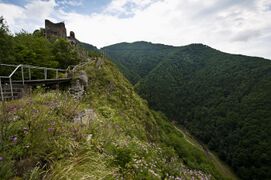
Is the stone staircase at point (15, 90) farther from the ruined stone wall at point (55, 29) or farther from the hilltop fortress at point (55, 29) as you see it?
the ruined stone wall at point (55, 29)

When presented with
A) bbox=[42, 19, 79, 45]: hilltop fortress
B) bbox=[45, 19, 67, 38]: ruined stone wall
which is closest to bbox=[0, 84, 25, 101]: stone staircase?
bbox=[42, 19, 79, 45]: hilltop fortress

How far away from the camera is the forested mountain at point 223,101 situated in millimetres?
65406

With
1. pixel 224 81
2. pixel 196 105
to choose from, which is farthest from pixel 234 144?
pixel 224 81

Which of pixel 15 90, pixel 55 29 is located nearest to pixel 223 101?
pixel 55 29

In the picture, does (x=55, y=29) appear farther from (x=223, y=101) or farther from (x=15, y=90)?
(x=223, y=101)

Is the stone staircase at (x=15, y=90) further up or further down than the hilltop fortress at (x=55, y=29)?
further down

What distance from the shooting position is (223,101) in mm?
99438

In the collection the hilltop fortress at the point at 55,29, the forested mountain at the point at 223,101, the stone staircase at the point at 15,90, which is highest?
the hilltop fortress at the point at 55,29

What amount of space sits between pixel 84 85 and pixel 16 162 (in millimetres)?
9386

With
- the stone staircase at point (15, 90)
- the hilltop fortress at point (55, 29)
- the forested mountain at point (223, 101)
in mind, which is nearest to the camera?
the stone staircase at point (15, 90)

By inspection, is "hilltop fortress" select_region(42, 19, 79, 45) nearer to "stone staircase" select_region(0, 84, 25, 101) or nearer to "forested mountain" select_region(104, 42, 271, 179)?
"stone staircase" select_region(0, 84, 25, 101)

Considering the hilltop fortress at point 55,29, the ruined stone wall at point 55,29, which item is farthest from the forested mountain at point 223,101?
the ruined stone wall at point 55,29

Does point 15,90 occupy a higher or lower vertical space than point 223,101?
higher

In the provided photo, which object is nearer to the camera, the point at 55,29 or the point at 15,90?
the point at 15,90
